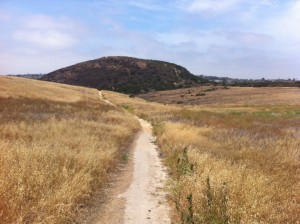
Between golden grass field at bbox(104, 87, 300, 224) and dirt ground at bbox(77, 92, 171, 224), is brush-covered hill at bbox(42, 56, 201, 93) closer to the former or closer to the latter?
golden grass field at bbox(104, 87, 300, 224)

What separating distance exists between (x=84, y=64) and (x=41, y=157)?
19304 centimetres

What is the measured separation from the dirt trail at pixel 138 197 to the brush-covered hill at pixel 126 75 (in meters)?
130

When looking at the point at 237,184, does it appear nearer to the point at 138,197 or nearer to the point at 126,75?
the point at 138,197

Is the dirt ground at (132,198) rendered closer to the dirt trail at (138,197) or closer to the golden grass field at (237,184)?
the dirt trail at (138,197)

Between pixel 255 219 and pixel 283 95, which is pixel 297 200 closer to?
pixel 255 219

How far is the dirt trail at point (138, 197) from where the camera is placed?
8297 mm

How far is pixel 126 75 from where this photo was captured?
17112 centimetres

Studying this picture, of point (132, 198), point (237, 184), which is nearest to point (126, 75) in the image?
point (132, 198)

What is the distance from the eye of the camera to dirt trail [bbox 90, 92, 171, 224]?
327 inches

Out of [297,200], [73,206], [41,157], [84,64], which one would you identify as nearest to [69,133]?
[41,157]

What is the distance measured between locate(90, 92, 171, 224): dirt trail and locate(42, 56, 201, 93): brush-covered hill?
130021 millimetres

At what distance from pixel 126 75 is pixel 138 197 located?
162 meters

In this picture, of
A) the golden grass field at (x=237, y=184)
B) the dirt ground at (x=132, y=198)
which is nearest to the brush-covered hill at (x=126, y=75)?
the golden grass field at (x=237, y=184)

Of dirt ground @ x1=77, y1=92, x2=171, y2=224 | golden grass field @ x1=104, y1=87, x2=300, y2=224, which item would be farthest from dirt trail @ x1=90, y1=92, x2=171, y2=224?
golden grass field @ x1=104, y1=87, x2=300, y2=224
